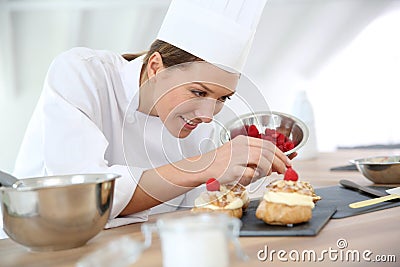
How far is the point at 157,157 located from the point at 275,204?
647 mm

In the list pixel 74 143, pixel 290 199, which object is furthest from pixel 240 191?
pixel 74 143

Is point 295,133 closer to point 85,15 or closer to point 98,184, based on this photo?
point 98,184

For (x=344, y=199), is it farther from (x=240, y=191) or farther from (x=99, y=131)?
(x=99, y=131)

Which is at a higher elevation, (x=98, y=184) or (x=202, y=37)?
(x=202, y=37)

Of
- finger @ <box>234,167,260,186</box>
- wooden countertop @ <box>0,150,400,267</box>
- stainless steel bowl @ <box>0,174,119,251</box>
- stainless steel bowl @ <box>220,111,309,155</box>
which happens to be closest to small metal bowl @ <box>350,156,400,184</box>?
stainless steel bowl @ <box>220,111,309,155</box>

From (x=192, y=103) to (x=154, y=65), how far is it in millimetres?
203

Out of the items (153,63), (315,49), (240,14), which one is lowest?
(315,49)

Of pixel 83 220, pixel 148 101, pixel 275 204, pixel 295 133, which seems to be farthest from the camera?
pixel 148 101

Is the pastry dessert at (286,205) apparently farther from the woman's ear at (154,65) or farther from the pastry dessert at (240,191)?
the woman's ear at (154,65)

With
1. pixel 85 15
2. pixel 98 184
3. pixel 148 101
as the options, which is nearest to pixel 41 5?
pixel 85 15

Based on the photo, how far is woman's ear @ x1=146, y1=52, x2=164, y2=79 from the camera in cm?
151

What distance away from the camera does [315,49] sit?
239 inches

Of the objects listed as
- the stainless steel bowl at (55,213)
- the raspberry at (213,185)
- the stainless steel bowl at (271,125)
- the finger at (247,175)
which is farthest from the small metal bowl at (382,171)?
the stainless steel bowl at (55,213)

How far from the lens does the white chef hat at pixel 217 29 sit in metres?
1.45
